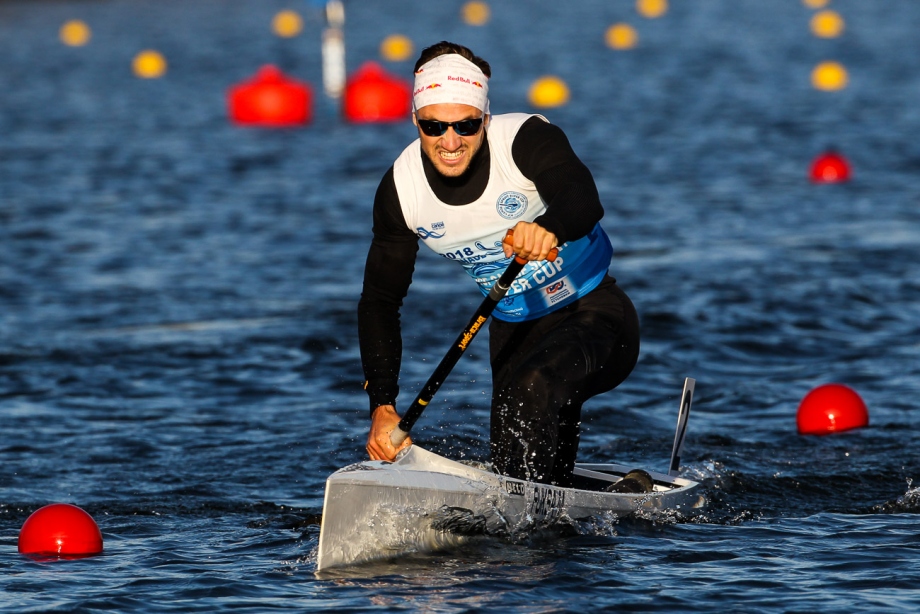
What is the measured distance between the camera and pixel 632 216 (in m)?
17.4

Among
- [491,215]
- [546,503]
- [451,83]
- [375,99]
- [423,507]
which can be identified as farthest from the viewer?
[375,99]

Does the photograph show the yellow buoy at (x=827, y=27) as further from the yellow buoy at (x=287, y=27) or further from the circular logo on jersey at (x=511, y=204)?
the circular logo on jersey at (x=511, y=204)

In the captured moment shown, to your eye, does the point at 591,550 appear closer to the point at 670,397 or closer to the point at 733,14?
the point at 670,397

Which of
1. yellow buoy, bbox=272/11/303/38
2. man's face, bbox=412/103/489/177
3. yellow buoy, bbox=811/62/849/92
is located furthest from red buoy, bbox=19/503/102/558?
yellow buoy, bbox=272/11/303/38

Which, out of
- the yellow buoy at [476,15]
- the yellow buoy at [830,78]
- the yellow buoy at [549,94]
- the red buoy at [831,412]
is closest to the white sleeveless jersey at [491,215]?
the red buoy at [831,412]

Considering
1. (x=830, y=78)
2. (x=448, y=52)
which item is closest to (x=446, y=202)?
(x=448, y=52)

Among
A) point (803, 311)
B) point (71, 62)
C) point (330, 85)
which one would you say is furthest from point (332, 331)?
point (71, 62)

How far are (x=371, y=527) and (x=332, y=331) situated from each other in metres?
6.42

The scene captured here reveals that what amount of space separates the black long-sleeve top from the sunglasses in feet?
0.56

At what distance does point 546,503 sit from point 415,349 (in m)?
5.21

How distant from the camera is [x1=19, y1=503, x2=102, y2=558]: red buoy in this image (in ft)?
21.6

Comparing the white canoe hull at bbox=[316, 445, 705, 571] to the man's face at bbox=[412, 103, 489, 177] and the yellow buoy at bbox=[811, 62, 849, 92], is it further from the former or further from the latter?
the yellow buoy at bbox=[811, 62, 849, 92]

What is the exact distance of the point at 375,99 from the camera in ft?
84.0

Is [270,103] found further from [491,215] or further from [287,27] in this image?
[491,215]
